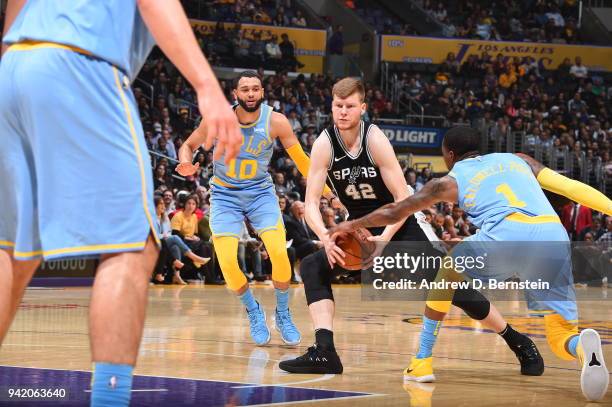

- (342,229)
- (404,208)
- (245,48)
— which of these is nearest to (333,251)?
(342,229)

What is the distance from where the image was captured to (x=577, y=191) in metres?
5.63

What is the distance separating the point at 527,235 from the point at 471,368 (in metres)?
1.23

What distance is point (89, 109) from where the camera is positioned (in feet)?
8.70

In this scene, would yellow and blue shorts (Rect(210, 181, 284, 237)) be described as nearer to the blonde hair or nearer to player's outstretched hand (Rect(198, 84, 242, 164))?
the blonde hair

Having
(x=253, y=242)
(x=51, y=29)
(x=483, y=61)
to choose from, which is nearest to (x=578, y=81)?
(x=483, y=61)

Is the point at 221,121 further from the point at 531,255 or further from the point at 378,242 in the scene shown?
the point at 531,255

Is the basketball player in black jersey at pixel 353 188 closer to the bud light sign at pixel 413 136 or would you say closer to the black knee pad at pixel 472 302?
the black knee pad at pixel 472 302

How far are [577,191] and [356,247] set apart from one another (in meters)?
1.29

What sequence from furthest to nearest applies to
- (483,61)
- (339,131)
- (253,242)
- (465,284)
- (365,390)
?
(483,61), (253,242), (339,131), (465,284), (365,390)

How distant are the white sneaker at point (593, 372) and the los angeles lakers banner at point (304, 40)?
2160 centimetres

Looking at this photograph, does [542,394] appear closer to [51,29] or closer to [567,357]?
[567,357]

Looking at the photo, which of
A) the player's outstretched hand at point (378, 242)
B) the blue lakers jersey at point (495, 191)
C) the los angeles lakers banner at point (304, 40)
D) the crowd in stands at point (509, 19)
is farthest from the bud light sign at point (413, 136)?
the blue lakers jersey at point (495, 191)

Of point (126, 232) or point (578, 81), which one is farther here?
point (578, 81)

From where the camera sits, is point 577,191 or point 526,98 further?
point 526,98
